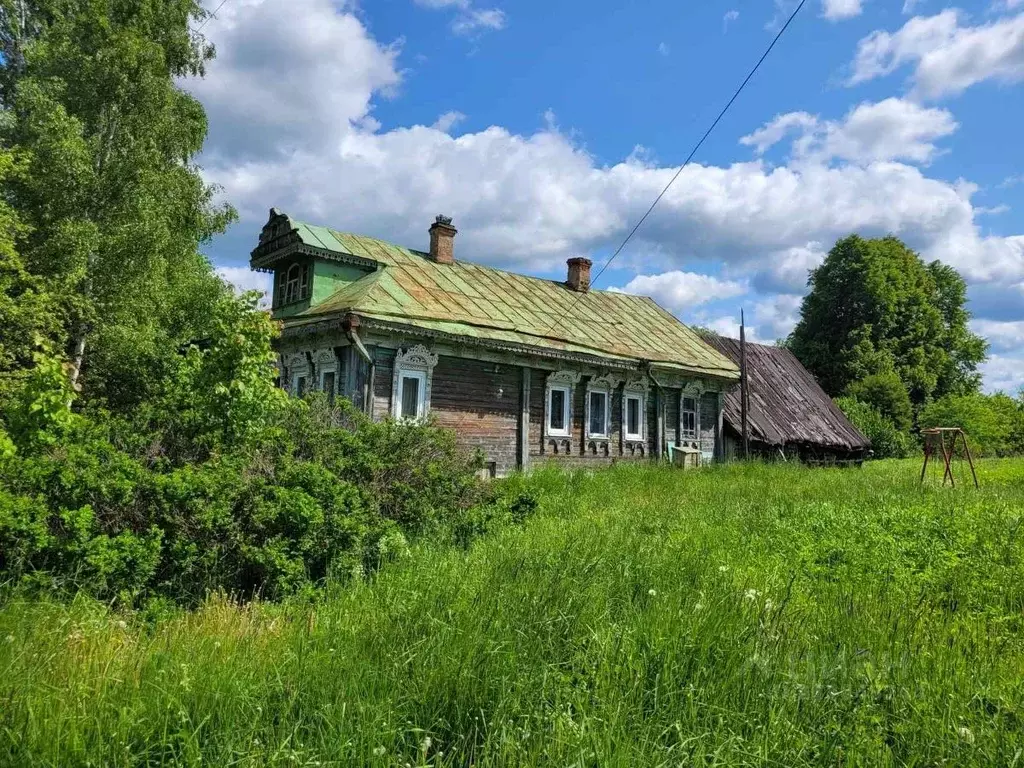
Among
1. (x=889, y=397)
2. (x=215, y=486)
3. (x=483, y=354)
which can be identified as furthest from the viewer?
(x=889, y=397)

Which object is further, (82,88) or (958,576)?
(82,88)

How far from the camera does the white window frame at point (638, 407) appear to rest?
18.4 m

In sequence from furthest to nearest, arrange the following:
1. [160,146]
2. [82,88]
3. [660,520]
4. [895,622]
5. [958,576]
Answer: [160,146] → [82,88] → [660,520] → [958,576] → [895,622]

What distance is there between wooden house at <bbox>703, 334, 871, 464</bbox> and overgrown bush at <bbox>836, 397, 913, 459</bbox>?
9.25ft

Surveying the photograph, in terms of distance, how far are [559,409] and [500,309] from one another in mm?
2868

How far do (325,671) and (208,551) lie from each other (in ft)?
8.66

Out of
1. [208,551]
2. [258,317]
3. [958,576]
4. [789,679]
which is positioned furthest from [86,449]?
[958,576]

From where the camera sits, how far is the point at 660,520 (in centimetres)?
809

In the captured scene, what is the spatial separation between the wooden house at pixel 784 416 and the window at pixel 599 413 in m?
5.79

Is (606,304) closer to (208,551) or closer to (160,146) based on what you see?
(160,146)

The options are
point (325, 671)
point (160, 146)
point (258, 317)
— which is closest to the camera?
point (325, 671)

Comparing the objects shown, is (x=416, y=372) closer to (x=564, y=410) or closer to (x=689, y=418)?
(x=564, y=410)

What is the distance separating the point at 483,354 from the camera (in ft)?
49.2

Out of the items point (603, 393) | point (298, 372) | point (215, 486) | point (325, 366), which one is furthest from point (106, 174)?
point (215, 486)
